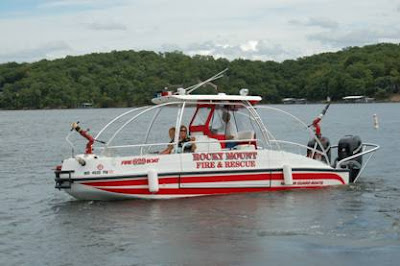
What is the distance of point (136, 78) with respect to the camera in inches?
5340

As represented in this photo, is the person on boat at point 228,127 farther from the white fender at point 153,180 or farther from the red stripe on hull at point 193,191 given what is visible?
the white fender at point 153,180

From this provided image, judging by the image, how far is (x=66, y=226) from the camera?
16.7 meters

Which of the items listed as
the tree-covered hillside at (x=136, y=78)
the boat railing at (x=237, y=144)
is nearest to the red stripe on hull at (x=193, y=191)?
the boat railing at (x=237, y=144)

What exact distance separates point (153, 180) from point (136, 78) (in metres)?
118

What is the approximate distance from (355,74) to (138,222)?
149510 millimetres

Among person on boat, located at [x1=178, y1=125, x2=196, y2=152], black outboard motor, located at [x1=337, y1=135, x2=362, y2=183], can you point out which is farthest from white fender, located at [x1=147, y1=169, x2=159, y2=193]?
black outboard motor, located at [x1=337, y1=135, x2=362, y2=183]

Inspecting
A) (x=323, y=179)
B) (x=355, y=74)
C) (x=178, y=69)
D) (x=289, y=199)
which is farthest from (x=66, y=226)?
(x=355, y=74)

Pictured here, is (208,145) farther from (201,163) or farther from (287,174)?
(287,174)

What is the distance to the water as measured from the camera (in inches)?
534

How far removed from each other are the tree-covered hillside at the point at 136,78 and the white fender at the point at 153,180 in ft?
348

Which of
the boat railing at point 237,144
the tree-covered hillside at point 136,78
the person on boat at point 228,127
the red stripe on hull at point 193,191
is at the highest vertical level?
the tree-covered hillside at point 136,78

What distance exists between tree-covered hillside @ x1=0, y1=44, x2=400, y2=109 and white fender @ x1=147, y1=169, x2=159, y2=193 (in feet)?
348

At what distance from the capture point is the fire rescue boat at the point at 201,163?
60.7ft

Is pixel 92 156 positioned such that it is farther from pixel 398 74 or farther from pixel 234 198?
pixel 398 74
